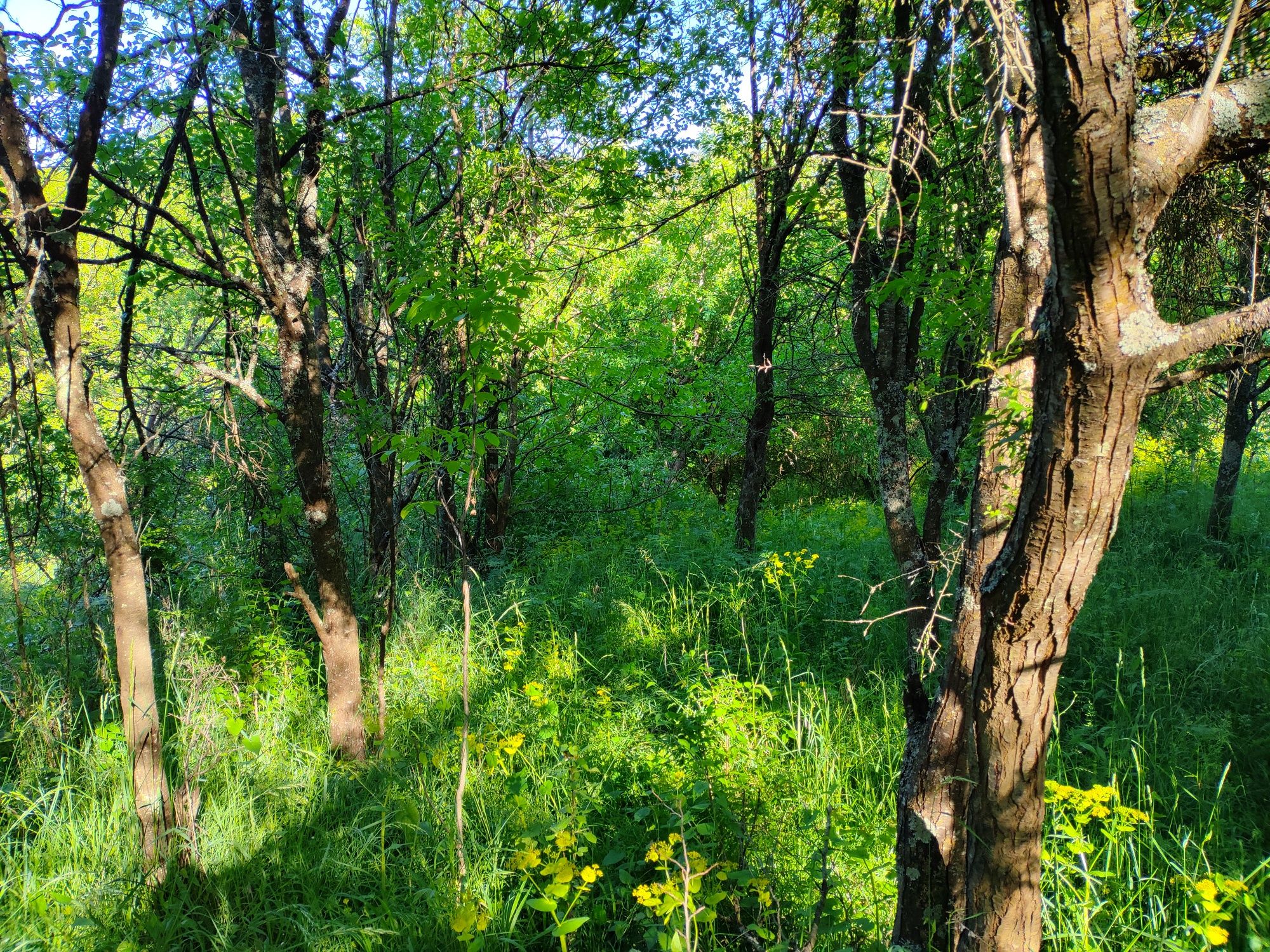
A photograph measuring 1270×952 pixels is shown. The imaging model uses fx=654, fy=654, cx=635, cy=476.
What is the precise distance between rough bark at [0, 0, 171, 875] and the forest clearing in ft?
0.06

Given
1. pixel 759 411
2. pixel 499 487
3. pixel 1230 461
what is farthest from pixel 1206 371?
pixel 1230 461

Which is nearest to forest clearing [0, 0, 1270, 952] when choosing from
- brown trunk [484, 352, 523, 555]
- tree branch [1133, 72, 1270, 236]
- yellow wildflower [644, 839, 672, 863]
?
tree branch [1133, 72, 1270, 236]

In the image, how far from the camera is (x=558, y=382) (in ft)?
23.8

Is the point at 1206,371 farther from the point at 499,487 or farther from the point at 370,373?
the point at 499,487

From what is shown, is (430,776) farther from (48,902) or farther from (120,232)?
Result: (120,232)

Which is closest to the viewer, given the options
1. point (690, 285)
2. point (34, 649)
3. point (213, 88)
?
point (213, 88)

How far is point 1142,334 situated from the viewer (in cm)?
119

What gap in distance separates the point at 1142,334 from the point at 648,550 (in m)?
5.54

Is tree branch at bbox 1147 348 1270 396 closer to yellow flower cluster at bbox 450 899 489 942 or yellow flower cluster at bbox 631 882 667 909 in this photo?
yellow flower cluster at bbox 631 882 667 909

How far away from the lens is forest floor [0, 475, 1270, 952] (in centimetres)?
227

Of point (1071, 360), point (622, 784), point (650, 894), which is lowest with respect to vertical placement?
point (622, 784)

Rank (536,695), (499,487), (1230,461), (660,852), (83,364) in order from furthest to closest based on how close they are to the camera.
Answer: (499,487)
(1230,461)
(536,695)
(83,364)
(660,852)

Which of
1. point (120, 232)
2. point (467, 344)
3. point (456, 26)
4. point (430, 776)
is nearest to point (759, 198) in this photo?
point (456, 26)

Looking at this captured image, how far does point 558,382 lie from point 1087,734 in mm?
5541
